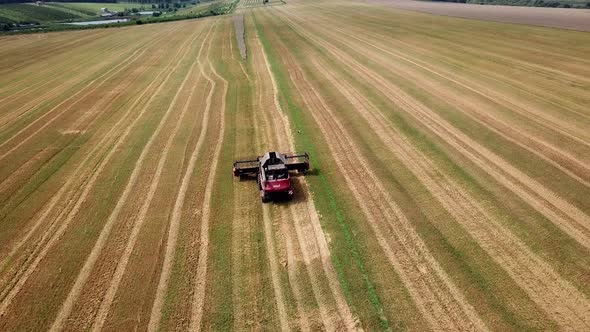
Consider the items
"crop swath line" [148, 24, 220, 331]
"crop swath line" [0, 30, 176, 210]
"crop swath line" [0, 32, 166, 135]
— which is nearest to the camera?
"crop swath line" [148, 24, 220, 331]

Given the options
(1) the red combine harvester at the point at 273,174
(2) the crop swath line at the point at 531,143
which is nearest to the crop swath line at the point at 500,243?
(2) the crop swath line at the point at 531,143

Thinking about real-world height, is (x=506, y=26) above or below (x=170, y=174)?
above

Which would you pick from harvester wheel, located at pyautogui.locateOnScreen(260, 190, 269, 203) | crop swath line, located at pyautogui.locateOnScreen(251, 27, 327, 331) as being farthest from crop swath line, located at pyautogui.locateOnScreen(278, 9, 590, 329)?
harvester wheel, located at pyautogui.locateOnScreen(260, 190, 269, 203)

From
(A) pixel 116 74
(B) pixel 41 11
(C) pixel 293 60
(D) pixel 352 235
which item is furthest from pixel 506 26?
(B) pixel 41 11

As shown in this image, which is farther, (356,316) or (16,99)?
(16,99)

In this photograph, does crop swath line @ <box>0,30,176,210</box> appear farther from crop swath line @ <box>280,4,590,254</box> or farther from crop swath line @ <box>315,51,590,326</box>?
crop swath line @ <box>280,4,590,254</box>

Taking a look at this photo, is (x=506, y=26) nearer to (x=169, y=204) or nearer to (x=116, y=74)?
(x=116, y=74)

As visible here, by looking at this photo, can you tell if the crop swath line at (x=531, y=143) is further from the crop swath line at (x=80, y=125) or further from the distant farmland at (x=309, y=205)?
the crop swath line at (x=80, y=125)

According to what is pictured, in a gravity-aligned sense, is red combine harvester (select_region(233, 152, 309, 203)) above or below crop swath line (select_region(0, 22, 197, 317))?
above
